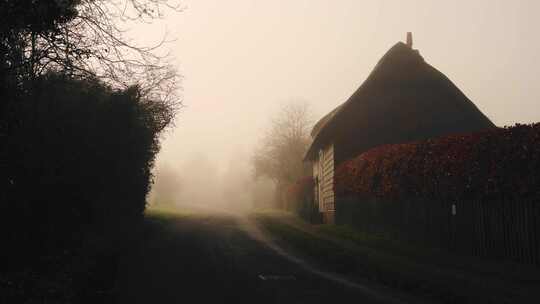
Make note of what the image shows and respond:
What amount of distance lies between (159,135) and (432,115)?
1505 cm

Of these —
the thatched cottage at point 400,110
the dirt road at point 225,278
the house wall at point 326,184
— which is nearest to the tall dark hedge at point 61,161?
the dirt road at point 225,278

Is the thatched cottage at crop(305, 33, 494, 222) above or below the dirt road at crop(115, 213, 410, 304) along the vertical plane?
above

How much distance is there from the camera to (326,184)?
106 feet

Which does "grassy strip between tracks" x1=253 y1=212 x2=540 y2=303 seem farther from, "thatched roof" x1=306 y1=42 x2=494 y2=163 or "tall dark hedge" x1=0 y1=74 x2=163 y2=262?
"thatched roof" x1=306 y1=42 x2=494 y2=163

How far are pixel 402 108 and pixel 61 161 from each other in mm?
20111

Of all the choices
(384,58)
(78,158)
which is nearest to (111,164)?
(78,158)

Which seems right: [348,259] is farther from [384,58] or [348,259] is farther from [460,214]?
[384,58]

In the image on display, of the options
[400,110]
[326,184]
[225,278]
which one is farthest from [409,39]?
[225,278]

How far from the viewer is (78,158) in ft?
47.9

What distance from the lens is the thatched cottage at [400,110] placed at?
28.7 m

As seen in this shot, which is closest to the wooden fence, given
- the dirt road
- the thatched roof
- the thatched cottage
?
the dirt road

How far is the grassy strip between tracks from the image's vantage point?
381 inches

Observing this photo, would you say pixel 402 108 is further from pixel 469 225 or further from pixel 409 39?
pixel 469 225

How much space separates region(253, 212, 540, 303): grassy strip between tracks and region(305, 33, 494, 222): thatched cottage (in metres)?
10.9
